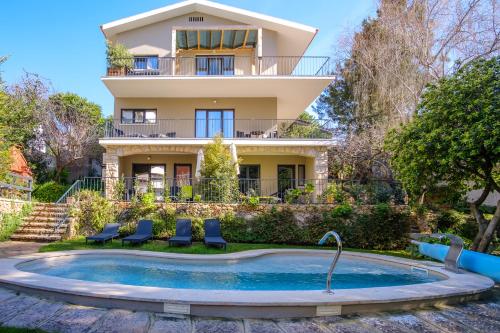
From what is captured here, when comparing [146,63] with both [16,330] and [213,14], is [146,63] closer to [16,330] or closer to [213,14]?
[213,14]

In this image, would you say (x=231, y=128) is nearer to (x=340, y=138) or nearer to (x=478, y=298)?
(x=340, y=138)

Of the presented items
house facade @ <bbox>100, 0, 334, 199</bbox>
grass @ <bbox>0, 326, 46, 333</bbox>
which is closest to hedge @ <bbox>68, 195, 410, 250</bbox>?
house facade @ <bbox>100, 0, 334, 199</bbox>

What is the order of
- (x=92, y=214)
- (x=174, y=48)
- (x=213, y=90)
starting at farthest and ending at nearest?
(x=213, y=90) → (x=174, y=48) → (x=92, y=214)

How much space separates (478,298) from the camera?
6.70 meters

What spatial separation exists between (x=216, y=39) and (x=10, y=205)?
13379 millimetres

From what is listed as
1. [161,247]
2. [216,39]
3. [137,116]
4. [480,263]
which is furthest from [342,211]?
[137,116]

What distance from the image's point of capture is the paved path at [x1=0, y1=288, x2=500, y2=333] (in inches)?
186

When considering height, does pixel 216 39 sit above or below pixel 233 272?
above

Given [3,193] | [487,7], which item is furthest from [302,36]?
[3,193]

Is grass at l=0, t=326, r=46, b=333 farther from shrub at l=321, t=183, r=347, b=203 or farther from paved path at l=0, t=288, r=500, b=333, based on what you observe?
shrub at l=321, t=183, r=347, b=203

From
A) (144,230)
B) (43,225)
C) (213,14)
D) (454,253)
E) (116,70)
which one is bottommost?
(454,253)

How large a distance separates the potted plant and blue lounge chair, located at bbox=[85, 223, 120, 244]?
30.2 feet

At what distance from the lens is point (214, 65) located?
2080 centimetres

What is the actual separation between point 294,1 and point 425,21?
21.1 ft
